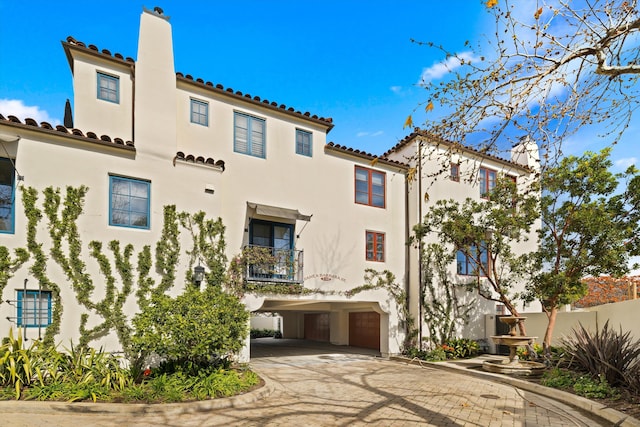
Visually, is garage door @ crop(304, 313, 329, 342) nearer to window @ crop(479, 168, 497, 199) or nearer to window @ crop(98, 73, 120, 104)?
window @ crop(479, 168, 497, 199)

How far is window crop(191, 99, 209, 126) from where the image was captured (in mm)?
12953

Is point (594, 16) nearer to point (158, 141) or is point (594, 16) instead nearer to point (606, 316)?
point (158, 141)

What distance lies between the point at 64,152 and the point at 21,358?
480cm

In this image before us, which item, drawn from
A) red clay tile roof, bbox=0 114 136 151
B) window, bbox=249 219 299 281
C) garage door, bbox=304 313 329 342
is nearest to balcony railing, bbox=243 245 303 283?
window, bbox=249 219 299 281

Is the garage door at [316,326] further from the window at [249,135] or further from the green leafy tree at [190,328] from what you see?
the green leafy tree at [190,328]

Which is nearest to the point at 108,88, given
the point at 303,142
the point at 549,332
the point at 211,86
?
the point at 211,86

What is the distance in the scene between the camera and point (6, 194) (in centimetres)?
959

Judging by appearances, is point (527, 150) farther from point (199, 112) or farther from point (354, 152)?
point (354, 152)

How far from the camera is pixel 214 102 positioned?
525 inches

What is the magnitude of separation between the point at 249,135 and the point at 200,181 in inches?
113

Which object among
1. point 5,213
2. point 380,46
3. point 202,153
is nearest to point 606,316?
point 380,46

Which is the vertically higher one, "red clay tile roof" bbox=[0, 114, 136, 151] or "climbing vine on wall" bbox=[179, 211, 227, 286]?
"red clay tile roof" bbox=[0, 114, 136, 151]

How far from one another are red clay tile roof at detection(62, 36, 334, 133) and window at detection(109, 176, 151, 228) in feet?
12.1

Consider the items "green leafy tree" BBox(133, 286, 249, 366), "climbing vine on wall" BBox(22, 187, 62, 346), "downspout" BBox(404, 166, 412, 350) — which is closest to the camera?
"green leafy tree" BBox(133, 286, 249, 366)
